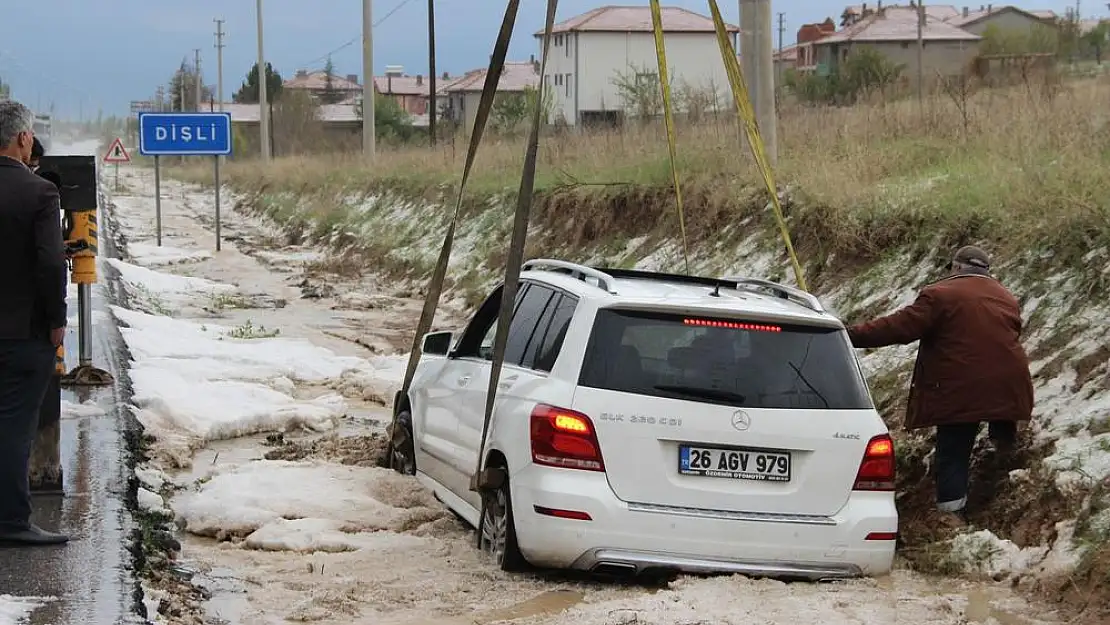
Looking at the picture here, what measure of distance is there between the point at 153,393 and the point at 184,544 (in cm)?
405

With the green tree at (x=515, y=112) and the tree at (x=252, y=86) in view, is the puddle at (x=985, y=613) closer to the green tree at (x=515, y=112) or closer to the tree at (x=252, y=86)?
the green tree at (x=515, y=112)

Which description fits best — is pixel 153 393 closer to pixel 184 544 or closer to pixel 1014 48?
pixel 184 544

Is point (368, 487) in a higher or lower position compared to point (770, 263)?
lower

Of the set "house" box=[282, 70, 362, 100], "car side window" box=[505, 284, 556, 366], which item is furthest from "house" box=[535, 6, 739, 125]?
"car side window" box=[505, 284, 556, 366]

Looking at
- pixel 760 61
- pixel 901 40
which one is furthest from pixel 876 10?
pixel 760 61

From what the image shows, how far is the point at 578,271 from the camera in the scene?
26.0 ft

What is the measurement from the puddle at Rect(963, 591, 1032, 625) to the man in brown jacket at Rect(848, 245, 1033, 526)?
932mm

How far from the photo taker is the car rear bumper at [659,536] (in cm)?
677

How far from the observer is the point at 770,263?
14.1 metres

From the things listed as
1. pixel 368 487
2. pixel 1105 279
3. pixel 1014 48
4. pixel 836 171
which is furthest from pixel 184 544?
pixel 1014 48

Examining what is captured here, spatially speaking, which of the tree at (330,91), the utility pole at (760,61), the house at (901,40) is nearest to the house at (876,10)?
the house at (901,40)

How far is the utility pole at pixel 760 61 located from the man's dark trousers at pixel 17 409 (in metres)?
10.2

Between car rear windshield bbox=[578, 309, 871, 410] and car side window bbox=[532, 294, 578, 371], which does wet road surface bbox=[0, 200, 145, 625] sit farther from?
car rear windshield bbox=[578, 309, 871, 410]

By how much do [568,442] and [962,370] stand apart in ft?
7.97
